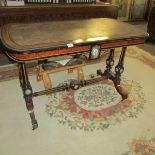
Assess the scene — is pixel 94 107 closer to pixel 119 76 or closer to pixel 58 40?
pixel 119 76

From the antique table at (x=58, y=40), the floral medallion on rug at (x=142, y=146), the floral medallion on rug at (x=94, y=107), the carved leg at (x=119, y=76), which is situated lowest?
the floral medallion on rug at (x=142, y=146)

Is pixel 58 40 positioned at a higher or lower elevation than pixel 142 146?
higher

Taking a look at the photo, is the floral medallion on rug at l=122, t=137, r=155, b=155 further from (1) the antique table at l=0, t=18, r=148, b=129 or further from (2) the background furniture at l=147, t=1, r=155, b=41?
(2) the background furniture at l=147, t=1, r=155, b=41

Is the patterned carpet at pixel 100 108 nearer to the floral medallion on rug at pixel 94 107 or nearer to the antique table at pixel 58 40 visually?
the floral medallion on rug at pixel 94 107

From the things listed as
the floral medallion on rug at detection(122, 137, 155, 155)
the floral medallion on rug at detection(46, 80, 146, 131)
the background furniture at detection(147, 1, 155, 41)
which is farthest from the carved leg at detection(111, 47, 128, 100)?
the background furniture at detection(147, 1, 155, 41)

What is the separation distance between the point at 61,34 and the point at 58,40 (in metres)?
0.19

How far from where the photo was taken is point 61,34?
183cm

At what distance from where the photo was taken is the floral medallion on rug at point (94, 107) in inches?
79.4

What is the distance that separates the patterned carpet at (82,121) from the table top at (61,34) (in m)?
0.83

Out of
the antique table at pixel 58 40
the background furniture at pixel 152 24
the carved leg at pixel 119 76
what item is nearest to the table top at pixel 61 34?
the antique table at pixel 58 40

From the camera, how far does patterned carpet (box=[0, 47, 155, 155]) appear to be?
1.72 m

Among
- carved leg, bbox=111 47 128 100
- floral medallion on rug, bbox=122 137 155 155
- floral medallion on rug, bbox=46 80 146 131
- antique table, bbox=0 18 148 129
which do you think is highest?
antique table, bbox=0 18 148 129

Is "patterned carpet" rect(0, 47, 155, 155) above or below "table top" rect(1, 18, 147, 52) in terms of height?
below

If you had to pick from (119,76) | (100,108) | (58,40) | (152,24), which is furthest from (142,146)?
(152,24)
